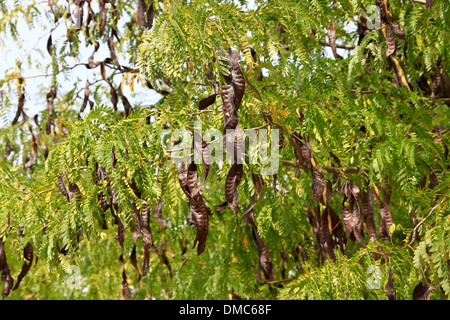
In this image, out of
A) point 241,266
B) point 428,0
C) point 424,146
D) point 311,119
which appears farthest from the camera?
point 241,266

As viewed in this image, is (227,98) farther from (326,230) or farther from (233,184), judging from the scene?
(326,230)

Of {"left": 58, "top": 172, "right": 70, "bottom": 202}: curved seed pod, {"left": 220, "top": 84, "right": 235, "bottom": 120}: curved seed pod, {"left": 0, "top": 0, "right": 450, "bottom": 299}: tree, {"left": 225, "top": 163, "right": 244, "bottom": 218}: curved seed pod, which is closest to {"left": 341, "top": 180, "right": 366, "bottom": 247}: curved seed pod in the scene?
{"left": 0, "top": 0, "right": 450, "bottom": 299}: tree

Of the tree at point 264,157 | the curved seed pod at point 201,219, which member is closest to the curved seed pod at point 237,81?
the tree at point 264,157

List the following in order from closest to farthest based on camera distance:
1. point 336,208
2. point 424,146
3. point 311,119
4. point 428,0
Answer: point 311,119, point 424,146, point 428,0, point 336,208

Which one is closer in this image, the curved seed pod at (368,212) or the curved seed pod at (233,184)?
the curved seed pod at (233,184)

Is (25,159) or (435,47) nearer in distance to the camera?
(435,47)

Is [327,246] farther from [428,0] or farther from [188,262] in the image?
[188,262]

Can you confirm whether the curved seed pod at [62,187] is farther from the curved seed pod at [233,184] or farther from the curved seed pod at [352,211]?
the curved seed pod at [352,211]

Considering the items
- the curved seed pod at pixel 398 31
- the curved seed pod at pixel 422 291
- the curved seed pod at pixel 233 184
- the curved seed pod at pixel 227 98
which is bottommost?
the curved seed pod at pixel 422 291

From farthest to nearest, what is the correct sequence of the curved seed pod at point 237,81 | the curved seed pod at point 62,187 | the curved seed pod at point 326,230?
the curved seed pod at point 326,230, the curved seed pod at point 62,187, the curved seed pod at point 237,81

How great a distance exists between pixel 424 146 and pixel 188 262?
1.96 m

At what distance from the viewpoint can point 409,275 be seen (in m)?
2.20

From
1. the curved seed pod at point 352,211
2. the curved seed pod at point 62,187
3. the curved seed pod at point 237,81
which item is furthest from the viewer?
the curved seed pod at point 352,211

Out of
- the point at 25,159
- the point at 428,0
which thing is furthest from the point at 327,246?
the point at 25,159
